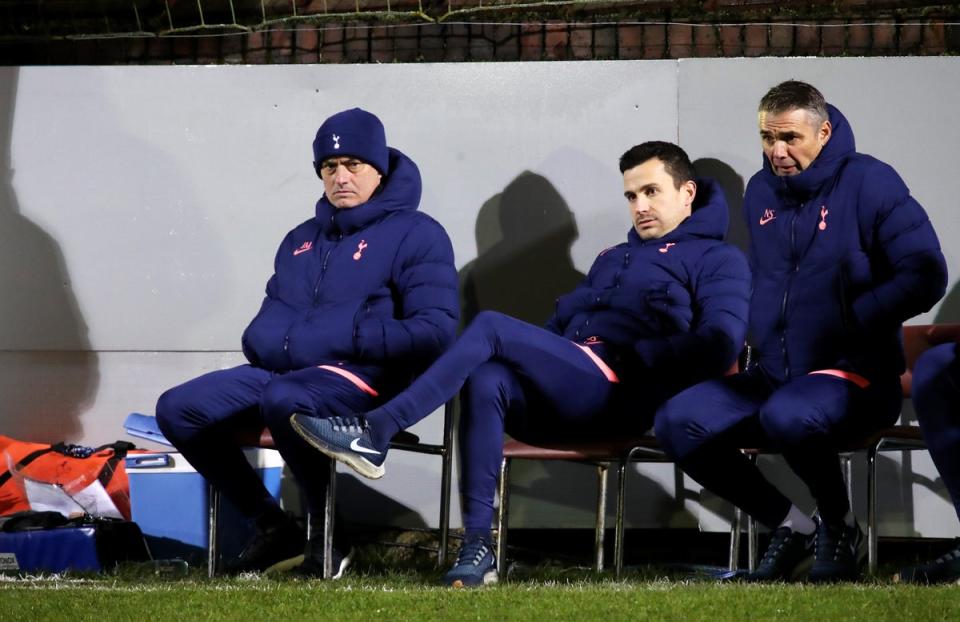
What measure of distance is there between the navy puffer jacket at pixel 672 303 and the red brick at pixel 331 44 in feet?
5.97

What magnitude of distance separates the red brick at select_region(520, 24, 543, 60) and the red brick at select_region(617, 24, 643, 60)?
12.5 inches

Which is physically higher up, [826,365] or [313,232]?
[313,232]

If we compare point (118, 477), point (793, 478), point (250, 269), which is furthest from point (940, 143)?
point (118, 477)

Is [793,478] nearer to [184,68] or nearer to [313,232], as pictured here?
[313,232]

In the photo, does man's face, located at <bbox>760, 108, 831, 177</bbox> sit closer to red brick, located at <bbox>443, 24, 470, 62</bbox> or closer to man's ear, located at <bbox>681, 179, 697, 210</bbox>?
man's ear, located at <bbox>681, 179, 697, 210</bbox>

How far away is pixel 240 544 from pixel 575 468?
1.12 metres

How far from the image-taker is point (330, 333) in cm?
348

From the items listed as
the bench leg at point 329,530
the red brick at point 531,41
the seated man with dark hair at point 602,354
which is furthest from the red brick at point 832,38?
the bench leg at point 329,530

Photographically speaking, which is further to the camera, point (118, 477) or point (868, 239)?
point (118, 477)

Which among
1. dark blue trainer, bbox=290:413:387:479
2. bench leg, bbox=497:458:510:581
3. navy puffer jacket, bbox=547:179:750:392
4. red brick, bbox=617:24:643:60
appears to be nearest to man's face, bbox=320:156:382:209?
navy puffer jacket, bbox=547:179:750:392

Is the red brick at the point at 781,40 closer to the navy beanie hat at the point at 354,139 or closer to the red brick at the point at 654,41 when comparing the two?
the red brick at the point at 654,41

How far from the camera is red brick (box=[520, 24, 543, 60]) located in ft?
16.6

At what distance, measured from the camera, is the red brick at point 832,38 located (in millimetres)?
4891

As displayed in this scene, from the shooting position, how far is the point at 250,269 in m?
4.37
